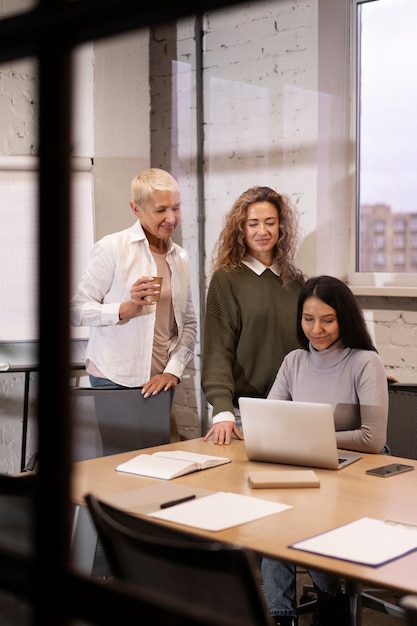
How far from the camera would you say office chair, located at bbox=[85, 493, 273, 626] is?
3.55ft

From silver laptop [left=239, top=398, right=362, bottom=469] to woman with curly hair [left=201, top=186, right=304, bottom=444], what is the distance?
1.96ft

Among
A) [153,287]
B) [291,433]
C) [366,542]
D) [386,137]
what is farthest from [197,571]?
[386,137]

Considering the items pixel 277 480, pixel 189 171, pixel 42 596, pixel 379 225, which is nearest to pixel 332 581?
pixel 277 480

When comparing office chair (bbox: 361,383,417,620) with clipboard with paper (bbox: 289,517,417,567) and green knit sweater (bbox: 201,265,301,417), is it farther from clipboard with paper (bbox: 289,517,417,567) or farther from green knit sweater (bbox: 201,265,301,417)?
clipboard with paper (bbox: 289,517,417,567)

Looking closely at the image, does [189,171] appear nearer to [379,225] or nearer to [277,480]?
[379,225]

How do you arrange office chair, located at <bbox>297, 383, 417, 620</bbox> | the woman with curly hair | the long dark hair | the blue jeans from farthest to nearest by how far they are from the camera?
the woman with curly hair
office chair, located at <bbox>297, 383, 417, 620</bbox>
the long dark hair
the blue jeans

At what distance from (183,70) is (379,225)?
143 cm

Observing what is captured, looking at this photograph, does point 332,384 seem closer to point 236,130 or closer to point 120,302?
point 120,302

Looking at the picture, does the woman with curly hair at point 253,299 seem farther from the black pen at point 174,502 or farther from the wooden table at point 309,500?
the black pen at point 174,502

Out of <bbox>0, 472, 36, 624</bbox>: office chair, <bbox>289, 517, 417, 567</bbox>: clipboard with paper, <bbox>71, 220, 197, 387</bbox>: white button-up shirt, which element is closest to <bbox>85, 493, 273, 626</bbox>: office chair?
<bbox>0, 472, 36, 624</bbox>: office chair

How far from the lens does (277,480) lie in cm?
210

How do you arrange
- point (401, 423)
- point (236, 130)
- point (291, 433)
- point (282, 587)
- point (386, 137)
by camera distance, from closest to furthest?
1. point (291, 433)
2. point (282, 587)
3. point (401, 423)
4. point (386, 137)
5. point (236, 130)

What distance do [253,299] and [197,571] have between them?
1.95 metres

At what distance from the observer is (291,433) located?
7.41 feet
